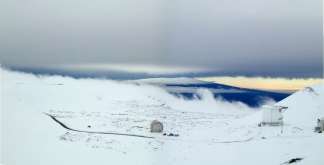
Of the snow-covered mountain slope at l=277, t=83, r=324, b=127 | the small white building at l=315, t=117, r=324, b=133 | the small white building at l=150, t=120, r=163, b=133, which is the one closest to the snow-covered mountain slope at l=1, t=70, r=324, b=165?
the small white building at l=150, t=120, r=163, b=133

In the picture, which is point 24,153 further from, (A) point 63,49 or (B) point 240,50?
(B) point 240,50

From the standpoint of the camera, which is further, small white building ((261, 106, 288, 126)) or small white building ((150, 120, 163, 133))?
small white building ((150, 120, 163, 133))

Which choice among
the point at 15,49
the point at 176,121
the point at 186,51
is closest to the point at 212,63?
the point at 186,51

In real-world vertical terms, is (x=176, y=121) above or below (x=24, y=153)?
above

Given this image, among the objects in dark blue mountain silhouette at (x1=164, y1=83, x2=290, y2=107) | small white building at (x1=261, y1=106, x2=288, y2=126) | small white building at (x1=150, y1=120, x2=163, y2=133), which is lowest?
small white building at (x1=150, y1=120, x2=163, y2=133)

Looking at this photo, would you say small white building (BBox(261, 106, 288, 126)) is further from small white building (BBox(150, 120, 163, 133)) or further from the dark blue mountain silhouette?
small white building (BBox(150, 120, 163, 133))

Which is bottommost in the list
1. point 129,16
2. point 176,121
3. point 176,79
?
point 176,121
